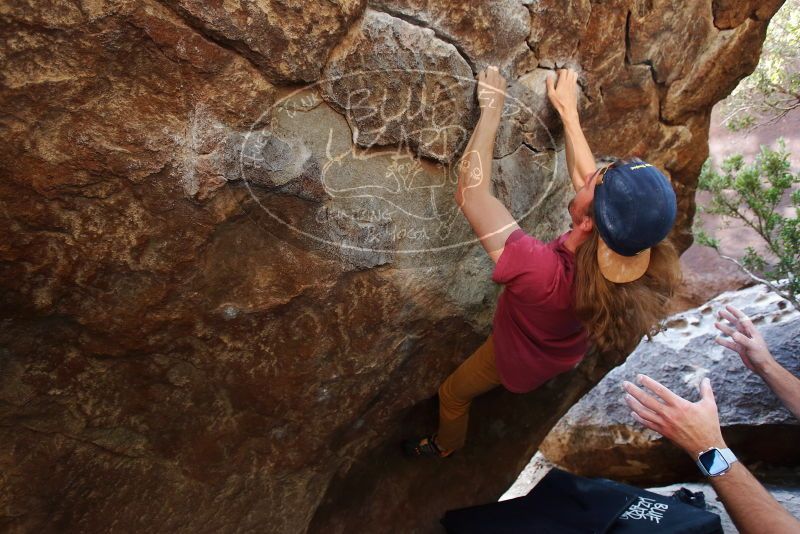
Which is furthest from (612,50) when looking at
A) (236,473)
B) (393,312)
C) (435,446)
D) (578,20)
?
(236,473)

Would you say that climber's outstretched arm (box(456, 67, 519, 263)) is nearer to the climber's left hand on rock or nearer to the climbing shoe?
the climber's left hand on rock

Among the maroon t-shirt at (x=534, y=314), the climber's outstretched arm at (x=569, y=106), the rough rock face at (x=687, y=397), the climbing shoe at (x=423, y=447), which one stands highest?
the climber's outstretched arm at (x=569, y=106)

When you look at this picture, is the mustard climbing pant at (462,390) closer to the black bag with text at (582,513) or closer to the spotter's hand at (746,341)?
the black bag with text at (582,513)

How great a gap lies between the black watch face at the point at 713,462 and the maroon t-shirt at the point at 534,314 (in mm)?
488

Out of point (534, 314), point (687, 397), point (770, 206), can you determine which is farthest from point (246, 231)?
point (770, 206)

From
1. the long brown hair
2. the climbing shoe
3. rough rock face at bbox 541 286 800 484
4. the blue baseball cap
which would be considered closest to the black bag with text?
the climbing shoe

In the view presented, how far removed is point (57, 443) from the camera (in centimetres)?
166

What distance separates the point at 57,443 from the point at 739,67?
301 centimetres

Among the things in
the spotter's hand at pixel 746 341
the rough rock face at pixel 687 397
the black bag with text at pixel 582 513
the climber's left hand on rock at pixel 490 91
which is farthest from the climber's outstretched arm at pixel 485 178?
the rough rock face at pixel 687 397

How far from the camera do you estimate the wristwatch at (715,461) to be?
162 cm

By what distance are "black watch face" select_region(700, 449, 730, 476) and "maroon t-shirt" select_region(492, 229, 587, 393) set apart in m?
0.49

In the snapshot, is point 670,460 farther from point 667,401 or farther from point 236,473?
point 236,473

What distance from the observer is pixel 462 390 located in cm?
225

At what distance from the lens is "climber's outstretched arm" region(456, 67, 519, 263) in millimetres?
1812
